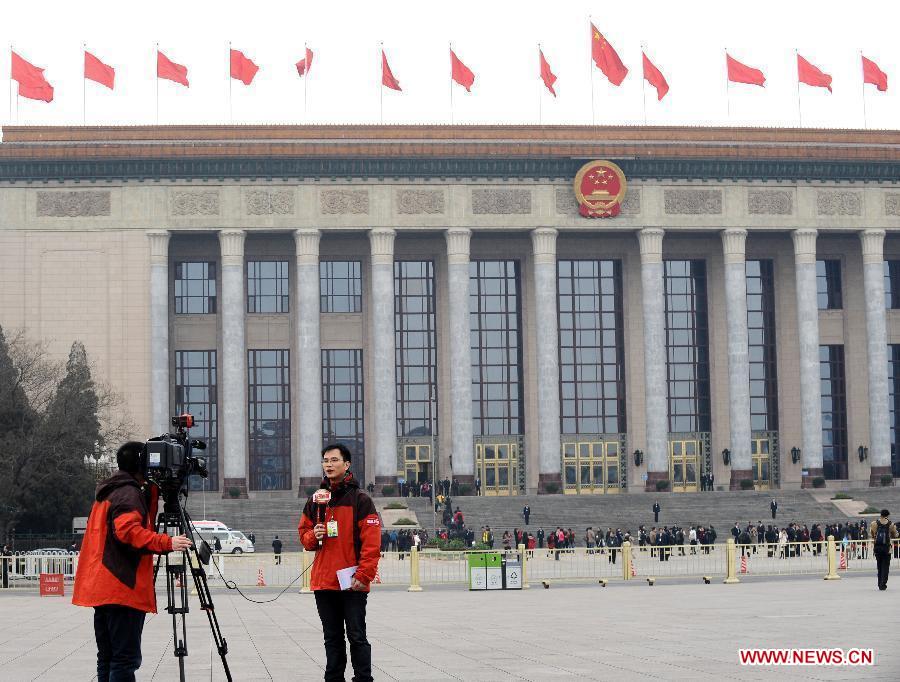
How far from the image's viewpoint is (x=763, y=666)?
14125 mm

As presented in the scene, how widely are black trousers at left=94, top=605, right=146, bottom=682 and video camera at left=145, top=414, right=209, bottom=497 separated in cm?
92

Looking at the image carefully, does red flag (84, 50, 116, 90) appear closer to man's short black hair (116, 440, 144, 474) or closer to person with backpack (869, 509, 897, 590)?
person with backpack (869, 509, 897, 590)

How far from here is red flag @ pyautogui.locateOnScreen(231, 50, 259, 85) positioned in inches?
2589

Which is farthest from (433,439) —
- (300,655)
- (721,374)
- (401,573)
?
(300,655)

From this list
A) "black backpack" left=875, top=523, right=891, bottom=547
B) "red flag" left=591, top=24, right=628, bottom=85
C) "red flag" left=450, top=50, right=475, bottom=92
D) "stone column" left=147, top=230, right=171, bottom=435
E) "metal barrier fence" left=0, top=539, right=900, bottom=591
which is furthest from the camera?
"stone column" left=147, top=230, right=171, bottom=435

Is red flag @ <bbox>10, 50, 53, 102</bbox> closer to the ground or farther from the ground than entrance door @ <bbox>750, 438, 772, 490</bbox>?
farther from the ground

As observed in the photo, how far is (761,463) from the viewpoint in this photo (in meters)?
75.2

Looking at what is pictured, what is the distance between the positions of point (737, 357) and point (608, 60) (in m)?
16.0

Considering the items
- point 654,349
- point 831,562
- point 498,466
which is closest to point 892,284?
point 654,349

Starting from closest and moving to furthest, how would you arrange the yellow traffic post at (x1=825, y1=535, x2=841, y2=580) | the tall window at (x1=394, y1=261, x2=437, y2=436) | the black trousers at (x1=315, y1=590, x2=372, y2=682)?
the black trousers at (x1=315, y1=590, x2=372, y2=682)
the yellow traffic post at (x1=825, y1=535, x2=841, y2=580)
the tall window at (x1=394, y1=261, x2=437, y2=436)

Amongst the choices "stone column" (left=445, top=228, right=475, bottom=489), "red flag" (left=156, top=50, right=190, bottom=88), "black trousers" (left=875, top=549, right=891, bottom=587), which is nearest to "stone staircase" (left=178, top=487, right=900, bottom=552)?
"stone column" (left=445, top=228, right=475, bottom=489)

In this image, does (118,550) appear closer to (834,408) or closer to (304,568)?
(304,568)

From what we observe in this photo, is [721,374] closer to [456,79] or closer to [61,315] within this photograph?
[456,79]

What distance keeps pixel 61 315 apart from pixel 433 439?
Result: 18.8m
